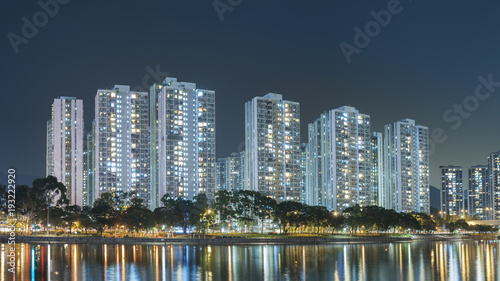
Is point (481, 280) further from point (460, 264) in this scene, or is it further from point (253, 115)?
point (253, 115)

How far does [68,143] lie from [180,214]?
91545mm

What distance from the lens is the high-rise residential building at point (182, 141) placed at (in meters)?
158

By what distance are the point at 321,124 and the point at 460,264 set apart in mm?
121782

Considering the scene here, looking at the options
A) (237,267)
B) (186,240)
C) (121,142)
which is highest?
(121,142)

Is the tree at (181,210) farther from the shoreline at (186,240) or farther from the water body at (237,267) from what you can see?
the water body at (237,267)

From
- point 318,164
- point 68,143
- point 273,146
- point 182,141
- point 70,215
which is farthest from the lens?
point 68,143

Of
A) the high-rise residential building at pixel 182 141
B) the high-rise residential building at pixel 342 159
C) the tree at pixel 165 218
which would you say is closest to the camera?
the tree at pixel 165 218

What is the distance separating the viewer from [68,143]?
196 m

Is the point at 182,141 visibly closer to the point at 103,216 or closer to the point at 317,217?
the point at 103,216

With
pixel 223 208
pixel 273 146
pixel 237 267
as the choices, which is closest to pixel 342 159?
pixel 273 146

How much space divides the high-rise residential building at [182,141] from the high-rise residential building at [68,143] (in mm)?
41379

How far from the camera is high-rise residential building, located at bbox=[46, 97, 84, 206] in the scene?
194 m

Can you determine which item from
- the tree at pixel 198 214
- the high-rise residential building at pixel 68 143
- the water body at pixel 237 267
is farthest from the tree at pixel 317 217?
the high-rise residential building at pixel 68 143

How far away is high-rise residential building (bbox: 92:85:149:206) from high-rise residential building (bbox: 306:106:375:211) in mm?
59865
